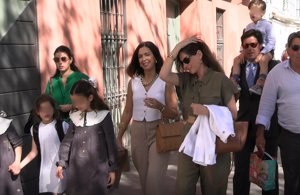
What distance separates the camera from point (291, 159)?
4188mm

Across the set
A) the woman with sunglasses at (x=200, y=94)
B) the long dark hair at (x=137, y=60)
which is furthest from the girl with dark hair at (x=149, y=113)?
the woman with sunglasses at (x=200, y=94)

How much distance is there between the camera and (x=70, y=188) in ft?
13.4

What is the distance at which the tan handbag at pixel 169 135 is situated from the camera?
13.8 feet

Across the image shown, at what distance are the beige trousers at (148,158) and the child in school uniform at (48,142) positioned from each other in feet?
2.32

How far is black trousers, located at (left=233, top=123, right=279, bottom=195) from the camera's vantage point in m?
4.83

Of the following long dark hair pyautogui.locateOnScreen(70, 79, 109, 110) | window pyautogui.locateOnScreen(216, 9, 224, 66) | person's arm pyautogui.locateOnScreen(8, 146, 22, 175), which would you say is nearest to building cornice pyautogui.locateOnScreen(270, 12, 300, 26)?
window pyautogui.locateOnScreen(216, 9, 224, 66)

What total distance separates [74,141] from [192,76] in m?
1.13

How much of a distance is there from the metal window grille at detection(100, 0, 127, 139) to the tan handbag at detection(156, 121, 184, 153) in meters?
3.35

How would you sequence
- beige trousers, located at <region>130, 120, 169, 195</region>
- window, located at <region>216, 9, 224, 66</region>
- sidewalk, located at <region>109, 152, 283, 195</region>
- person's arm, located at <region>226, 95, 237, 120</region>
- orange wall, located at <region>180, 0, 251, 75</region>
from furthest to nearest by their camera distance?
window, located at <region>216, 9, 224, 66</region>, orange wall, located at <region>180, 0, 251, 75</region>, sidewalk, located at <region>109, 152, 283, 195</region>, beige trousers, located at <region>130, 120, 169, 195</region>, person's arm, located at <region>226, 95, 237, 120</region>

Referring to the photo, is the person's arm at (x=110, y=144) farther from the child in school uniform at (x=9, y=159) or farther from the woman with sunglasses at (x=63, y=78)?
the child in school uniform at (x=9, y=159)

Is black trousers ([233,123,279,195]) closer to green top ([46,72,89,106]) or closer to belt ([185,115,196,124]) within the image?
belt ([185,115,196,124])

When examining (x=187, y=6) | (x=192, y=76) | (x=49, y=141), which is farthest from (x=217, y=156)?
(x=187, y=6)

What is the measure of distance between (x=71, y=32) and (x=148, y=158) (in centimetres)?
253

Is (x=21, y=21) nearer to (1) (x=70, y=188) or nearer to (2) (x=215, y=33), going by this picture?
(1) (x=70, y=188)
